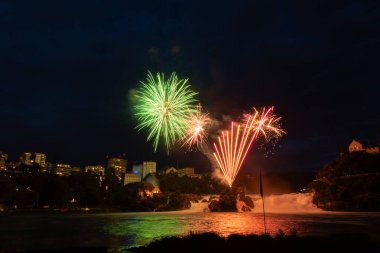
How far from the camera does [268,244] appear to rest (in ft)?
74.3

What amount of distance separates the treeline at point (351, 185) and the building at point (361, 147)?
1334 centimetres

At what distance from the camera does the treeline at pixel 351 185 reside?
104 metres

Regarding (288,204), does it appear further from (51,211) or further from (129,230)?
(129,230)

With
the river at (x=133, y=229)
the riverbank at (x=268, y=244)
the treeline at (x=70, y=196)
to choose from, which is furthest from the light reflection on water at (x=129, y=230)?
the treeline at (x=70, y=196)

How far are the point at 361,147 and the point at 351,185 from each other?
112 feet

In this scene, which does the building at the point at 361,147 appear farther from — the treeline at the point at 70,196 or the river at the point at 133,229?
the treeline at the point at 70,196

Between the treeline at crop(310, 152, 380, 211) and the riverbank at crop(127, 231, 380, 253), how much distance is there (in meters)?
88.6

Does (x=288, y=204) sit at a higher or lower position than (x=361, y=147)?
lower

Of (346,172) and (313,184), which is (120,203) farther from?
(346,172)

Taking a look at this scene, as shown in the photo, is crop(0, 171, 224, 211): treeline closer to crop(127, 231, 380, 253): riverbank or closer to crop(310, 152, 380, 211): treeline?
crop(310, 152, 380, 211): treeline

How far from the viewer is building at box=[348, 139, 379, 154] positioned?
421 feet

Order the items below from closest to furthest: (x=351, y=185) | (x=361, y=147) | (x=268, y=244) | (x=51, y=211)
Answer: (x=268, y=244)
(x=351, y=185)
(x=51, y=211)
(x=361, y=147)

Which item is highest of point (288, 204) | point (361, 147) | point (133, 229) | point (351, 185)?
point (361, 147)

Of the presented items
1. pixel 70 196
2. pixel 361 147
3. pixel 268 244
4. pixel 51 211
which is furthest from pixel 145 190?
pixel 268 244
